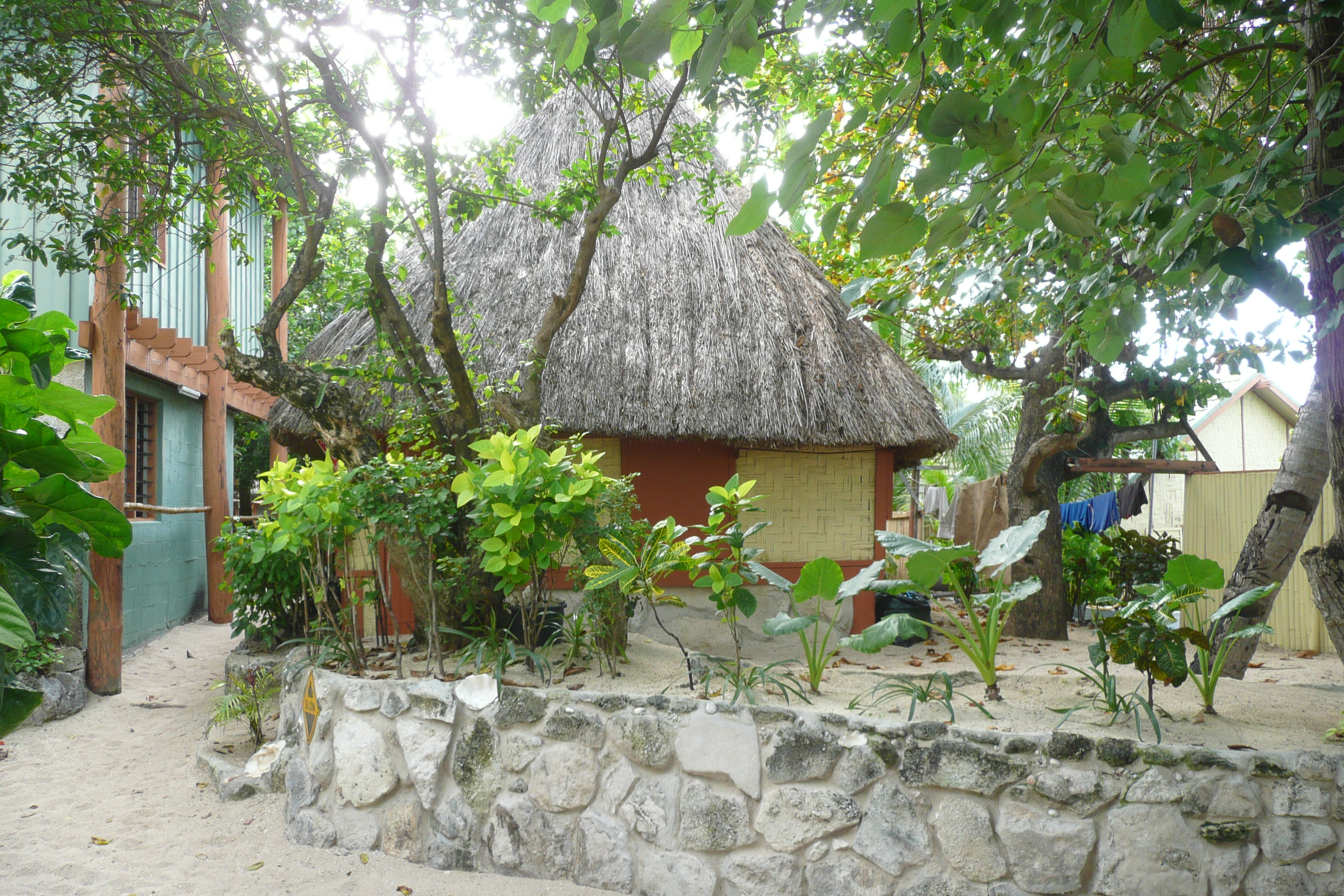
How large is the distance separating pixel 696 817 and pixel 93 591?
210 centimetres

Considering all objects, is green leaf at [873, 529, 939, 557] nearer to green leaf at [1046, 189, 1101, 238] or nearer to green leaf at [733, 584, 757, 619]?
green leaf at [733, 584, 757, 619]

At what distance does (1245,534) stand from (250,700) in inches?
294

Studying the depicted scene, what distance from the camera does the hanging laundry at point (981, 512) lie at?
941 cm

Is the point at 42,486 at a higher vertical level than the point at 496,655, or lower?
higher

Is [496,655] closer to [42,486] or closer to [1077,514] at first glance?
[42,486]

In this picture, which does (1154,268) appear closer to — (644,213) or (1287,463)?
(1287,463)

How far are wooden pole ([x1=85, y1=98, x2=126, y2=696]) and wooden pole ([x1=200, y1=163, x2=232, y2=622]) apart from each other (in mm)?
2053

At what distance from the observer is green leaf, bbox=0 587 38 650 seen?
0.86 m

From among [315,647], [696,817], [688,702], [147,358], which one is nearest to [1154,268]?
[688,702]

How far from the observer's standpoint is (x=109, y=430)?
526 cm

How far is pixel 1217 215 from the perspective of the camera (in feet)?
6.64

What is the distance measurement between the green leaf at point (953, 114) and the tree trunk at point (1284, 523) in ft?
10.6

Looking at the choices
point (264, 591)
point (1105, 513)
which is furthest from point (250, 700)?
point (1105, 513)

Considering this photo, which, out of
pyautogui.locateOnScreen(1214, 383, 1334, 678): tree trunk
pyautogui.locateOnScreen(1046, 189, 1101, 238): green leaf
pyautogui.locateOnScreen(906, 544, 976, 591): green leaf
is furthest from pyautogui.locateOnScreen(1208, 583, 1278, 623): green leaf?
pyautogui.locateOnScreen(1046, 189, 1101, 238): green leaf
